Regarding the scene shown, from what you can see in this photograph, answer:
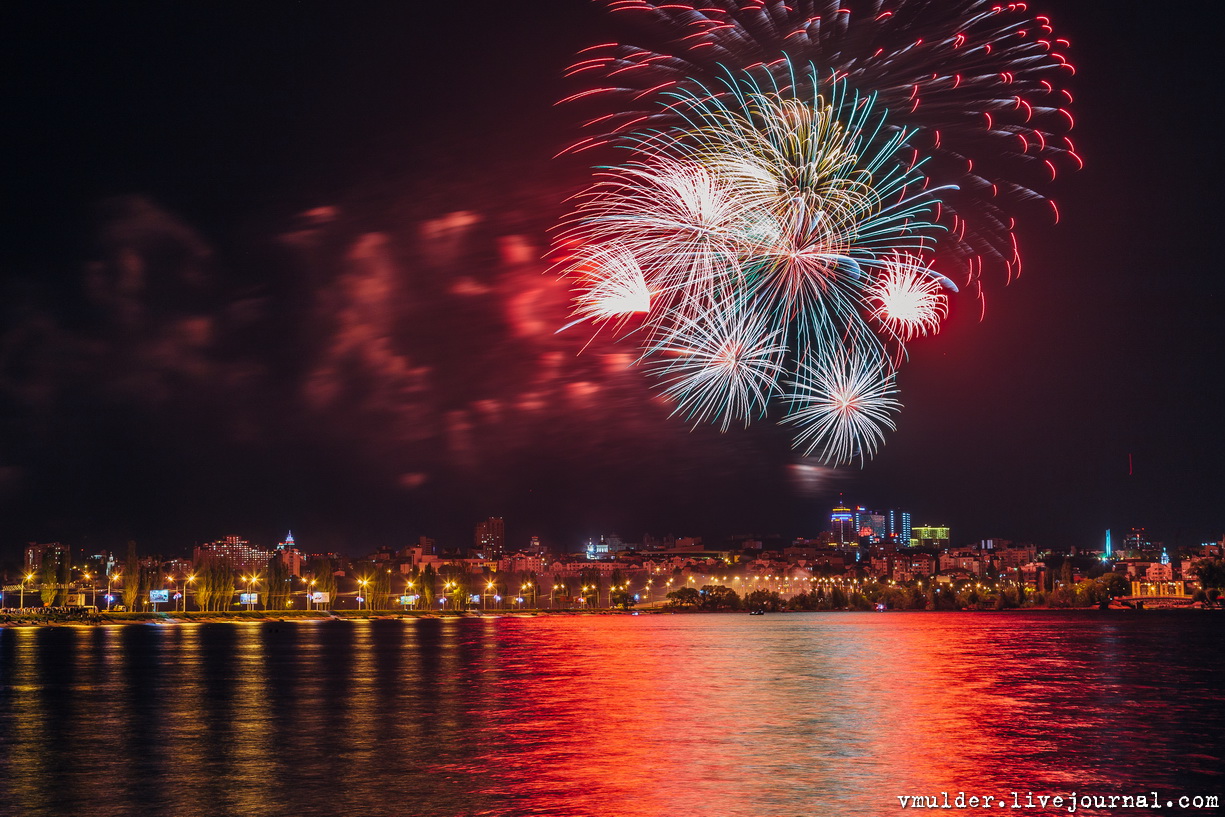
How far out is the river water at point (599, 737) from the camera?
13.7 m

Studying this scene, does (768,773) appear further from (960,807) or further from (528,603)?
(528,603)

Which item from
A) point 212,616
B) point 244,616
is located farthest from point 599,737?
point 212,616

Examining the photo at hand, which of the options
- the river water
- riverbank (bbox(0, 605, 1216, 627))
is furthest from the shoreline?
the river water

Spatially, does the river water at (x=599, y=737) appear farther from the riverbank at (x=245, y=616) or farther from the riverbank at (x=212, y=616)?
the riverbank at (x=245, y=616)

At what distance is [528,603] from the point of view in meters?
198

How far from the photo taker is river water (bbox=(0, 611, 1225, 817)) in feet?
44.9

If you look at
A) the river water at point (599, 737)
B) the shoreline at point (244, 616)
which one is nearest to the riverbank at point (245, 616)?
the shoreline at point (244, 616)

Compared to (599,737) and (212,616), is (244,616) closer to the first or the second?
(212,616)

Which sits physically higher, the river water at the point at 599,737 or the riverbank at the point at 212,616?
the river water at the point at 599,737

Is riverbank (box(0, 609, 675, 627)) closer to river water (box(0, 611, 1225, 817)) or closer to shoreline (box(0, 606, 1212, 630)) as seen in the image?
shoreline (box(0, 606, 1212, 630))

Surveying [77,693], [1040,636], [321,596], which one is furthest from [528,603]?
[77,693]

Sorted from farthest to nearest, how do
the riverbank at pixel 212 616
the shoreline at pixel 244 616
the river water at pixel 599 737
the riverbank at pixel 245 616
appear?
the riverbank at pixel 245 616
the riverbank at pixel 212 616
the shoreline at pixel 244 616
the river water at pixel 599 737

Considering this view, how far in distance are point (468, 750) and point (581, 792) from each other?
445cm

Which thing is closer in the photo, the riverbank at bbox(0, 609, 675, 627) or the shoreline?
the shoreline
